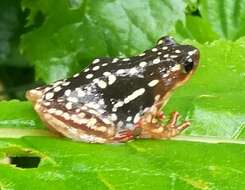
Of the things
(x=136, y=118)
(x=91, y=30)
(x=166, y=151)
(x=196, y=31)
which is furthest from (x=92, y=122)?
(x=196, y=31)

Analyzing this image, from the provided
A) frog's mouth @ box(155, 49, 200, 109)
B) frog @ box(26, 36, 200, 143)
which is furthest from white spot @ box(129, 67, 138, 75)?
frog's mouth @ box(155, 49, 200, 109)

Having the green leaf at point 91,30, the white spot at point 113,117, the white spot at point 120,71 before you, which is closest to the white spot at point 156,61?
the white spot at point 120,71

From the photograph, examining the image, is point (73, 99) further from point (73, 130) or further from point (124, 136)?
point (124, 136)

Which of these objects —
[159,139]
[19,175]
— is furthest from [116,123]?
[19,175]

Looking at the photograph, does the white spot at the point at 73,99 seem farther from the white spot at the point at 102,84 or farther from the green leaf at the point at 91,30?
the green leaf at the point at 91,30

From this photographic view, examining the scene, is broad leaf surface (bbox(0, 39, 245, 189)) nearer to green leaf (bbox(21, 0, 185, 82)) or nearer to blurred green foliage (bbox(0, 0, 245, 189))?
blurred green foliage (bbox(0, 0, 245, 189))
